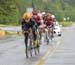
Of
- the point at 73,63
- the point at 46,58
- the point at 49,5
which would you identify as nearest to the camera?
the point at 73,63

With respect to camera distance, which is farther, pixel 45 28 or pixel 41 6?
pixel 41 6

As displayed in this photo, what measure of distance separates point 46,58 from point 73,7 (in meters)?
149

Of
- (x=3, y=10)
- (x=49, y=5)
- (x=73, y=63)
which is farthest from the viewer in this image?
(x=49, y=5)

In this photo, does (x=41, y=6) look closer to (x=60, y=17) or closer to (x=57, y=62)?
(x=60, y=17)

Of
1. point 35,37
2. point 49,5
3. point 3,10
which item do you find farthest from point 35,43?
point 49,5

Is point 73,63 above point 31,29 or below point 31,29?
below

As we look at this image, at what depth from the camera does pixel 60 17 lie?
130 meters

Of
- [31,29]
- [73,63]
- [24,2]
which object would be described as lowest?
[73,63]

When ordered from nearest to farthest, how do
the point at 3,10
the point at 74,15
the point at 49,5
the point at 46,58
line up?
1. the point at 46,58
2. the point at 3,10
3. the point at 49,5
4. the point at 74,15

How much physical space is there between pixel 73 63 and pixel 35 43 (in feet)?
12.4

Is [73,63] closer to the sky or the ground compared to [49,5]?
closer to the ground

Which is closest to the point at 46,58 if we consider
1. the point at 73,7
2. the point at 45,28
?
the point at 45,28

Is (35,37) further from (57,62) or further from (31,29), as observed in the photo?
(57,62)

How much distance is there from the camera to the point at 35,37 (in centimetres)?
2012
